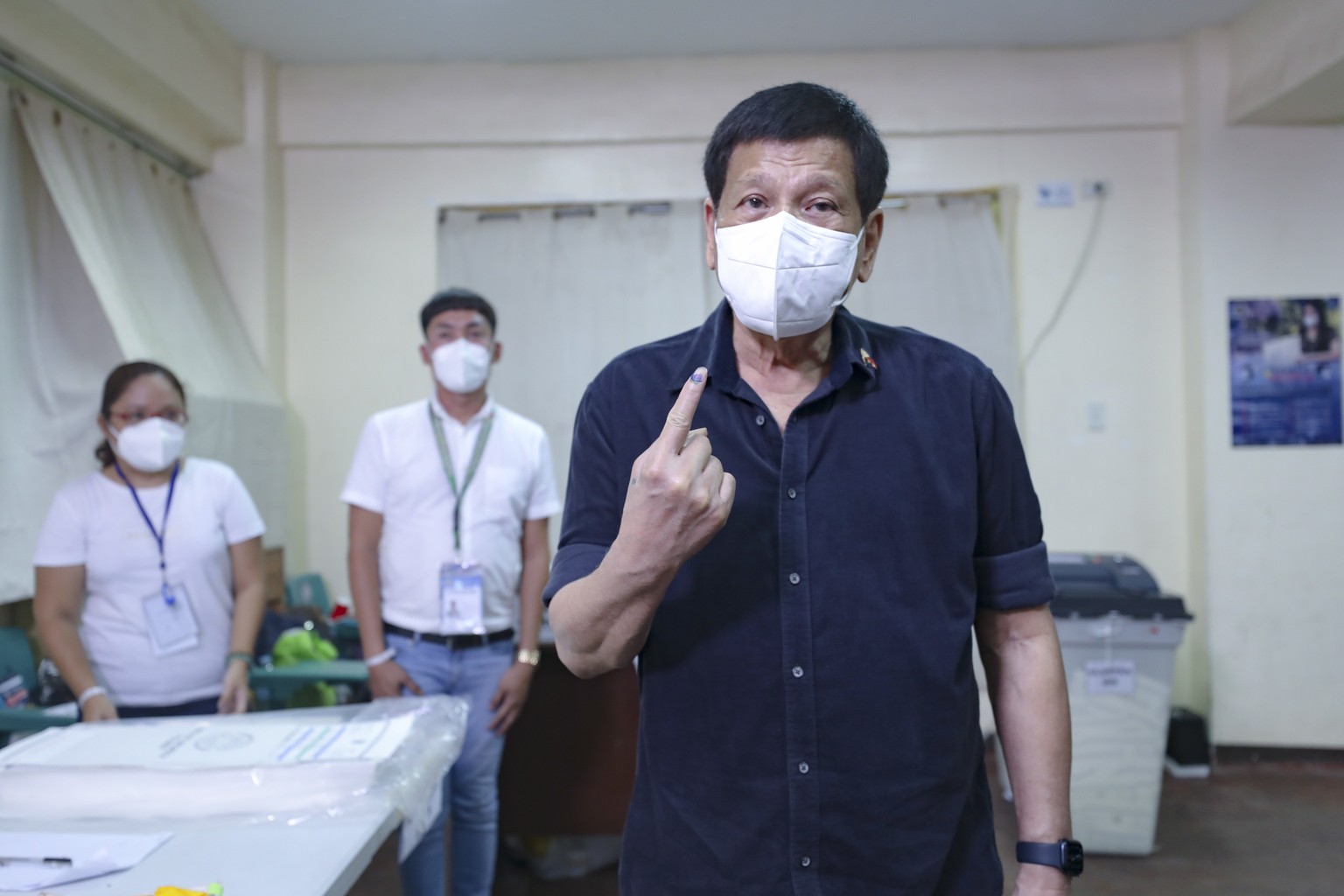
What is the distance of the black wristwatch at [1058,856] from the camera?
3.16 feet

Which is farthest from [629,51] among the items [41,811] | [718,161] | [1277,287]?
[41,811]

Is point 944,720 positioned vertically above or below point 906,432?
below

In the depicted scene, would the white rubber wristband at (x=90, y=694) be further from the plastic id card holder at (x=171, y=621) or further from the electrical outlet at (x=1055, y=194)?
the electrical outlet at (x=1055, y=194)

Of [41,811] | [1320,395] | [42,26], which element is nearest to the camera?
[41,811]

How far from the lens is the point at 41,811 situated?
4.32ft

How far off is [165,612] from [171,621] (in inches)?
1.0

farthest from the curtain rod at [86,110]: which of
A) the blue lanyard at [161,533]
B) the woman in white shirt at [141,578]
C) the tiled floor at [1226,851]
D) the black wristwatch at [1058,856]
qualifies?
the black wristwatch at [1058,856]

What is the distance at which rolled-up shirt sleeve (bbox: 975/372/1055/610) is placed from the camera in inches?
39.3

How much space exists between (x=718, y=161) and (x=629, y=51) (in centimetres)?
322

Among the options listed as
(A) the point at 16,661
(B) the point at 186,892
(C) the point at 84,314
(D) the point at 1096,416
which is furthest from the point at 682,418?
(D) the point at 1096,416

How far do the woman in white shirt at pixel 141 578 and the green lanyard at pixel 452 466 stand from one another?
1.81 feet

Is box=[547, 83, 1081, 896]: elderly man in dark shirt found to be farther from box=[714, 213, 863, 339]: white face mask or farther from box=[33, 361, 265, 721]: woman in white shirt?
box=[33, 361, 265, 721]: woman in white shirt

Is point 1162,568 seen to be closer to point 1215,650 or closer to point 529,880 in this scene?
point 1215,650

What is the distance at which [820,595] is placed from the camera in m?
0.95
